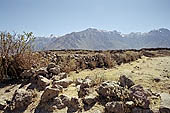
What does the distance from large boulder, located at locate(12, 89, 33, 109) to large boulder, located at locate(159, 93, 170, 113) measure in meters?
3.53

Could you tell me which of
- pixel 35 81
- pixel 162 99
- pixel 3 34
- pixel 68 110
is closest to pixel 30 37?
pixel 3 34

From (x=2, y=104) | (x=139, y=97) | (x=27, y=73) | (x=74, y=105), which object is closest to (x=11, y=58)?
(x=27, y=73)

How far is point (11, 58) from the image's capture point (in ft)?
24.6

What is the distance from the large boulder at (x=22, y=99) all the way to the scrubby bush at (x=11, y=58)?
2134 mm

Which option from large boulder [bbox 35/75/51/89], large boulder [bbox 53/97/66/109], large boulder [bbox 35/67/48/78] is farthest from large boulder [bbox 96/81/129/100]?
large boulder [bbox 35/67/48/78]

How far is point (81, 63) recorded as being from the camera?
9188mm

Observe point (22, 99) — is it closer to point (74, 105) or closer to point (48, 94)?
point (48, 94)

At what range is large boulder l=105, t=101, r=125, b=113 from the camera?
4.34 metres

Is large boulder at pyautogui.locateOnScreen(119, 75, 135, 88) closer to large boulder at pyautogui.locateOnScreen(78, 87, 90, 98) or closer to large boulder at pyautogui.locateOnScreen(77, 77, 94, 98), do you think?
large boulder at pyautogui.locateOnScreen(77, 77, 94, 98)

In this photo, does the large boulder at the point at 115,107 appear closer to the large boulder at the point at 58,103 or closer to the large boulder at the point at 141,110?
the large boulder at the point at 141,110

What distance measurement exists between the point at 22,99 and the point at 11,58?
2.79 m

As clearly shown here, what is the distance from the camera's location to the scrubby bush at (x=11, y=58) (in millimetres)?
7338

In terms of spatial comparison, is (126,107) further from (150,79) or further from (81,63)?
(81,63)

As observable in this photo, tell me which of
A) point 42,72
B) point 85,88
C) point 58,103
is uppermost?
point 42,72
